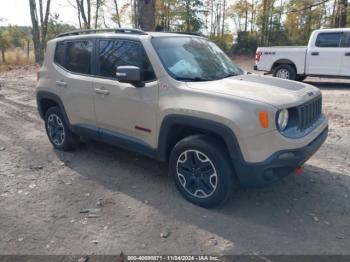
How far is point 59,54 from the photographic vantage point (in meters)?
5.24

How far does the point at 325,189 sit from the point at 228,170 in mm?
1493

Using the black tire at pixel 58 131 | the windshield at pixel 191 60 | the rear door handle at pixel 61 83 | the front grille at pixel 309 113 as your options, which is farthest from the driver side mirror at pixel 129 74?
the black tire at pixel 58 131

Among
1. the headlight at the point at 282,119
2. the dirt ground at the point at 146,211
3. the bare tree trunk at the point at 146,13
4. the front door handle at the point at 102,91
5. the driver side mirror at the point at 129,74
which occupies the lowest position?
the dirt ground at the point at 146,211

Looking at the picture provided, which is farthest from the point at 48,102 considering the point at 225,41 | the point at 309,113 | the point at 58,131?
the point at 225,41

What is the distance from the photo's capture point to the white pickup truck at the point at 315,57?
10977 mm

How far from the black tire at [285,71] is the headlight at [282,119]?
9.28 m

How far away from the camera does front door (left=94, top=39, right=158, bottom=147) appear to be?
3951 mm

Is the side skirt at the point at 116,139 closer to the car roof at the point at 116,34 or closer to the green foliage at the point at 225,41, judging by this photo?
the car roof at the point at 116,34

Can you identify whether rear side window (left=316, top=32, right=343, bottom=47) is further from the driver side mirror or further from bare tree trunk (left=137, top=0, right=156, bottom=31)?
the driver side mirror

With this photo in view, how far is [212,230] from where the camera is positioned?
131 inches

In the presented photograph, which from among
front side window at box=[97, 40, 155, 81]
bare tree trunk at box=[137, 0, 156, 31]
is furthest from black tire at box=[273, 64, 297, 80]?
front side window at box=[97, 40, 155, 81]

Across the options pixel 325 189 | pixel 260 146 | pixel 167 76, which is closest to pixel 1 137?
pixel 167 76

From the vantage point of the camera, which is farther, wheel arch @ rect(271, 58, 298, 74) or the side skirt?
wheel arch @ rect(271, 58, 298, 74)

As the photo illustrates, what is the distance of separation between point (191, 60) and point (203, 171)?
1362mm
